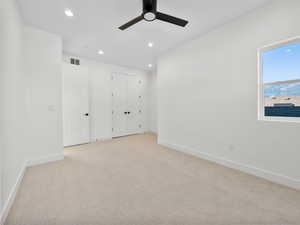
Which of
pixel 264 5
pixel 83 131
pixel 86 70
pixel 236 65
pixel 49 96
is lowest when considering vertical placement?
pixel 83 131

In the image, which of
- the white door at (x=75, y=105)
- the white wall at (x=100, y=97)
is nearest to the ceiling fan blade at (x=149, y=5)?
the white door at (x=75, y=105)

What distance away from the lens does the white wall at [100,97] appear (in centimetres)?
486

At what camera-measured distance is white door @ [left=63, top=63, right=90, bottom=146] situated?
421 cm

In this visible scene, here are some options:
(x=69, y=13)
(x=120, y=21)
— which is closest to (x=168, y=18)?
(x=120, y=21)

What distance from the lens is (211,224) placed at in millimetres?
1422

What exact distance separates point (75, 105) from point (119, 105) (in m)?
1.68

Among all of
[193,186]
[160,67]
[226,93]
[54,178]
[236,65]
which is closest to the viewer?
[193,186]

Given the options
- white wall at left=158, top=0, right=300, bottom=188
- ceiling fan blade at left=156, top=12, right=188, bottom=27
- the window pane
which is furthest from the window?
ceiling fan blade at left=156, top=12, right=188, bottom=27

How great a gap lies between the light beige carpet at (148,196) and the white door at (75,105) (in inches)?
61.2

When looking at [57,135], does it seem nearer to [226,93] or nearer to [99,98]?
[99,98]

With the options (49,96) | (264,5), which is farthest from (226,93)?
(49,96)

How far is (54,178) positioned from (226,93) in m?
3.69

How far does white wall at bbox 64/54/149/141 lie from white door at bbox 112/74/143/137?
235 millimetres

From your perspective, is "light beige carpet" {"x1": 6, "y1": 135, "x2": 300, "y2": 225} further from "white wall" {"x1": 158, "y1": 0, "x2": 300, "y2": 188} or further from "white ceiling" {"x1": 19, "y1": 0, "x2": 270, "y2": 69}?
"white ceiling" {"x1": 19, "y1": 0, "x2": 270, "y2": 69}
